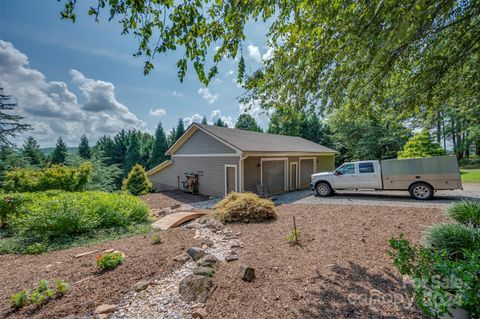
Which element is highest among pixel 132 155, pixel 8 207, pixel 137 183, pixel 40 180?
pixel 132 155

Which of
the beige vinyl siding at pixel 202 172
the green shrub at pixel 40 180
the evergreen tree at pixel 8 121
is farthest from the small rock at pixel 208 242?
the evergreen tree at pixel 8 121

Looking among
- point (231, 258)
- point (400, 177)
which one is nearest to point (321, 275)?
point (231, 258)

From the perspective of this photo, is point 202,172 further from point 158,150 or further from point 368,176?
point 158,150

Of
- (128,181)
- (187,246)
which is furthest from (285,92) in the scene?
(128,181)

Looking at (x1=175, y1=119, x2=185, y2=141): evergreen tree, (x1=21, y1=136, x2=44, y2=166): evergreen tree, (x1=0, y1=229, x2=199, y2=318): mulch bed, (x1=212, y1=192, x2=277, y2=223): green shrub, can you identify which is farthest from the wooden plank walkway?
(x1=175, y1=119, x2=185, y2=141): evergreen tree

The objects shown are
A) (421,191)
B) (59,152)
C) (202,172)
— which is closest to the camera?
(421,191)

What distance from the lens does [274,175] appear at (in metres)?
12.8

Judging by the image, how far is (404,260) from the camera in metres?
2.36

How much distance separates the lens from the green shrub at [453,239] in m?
3.15

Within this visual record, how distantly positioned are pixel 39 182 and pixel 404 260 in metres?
13.8

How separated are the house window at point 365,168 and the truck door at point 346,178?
302 mm

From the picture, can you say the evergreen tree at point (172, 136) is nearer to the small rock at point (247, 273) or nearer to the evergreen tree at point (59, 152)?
the evergreen tree at point (59, 152)

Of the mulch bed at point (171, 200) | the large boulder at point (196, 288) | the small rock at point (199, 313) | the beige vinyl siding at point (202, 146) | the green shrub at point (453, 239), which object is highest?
the beige vinyl siding at point (202, 146)

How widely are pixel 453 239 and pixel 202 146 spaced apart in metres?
11.7
